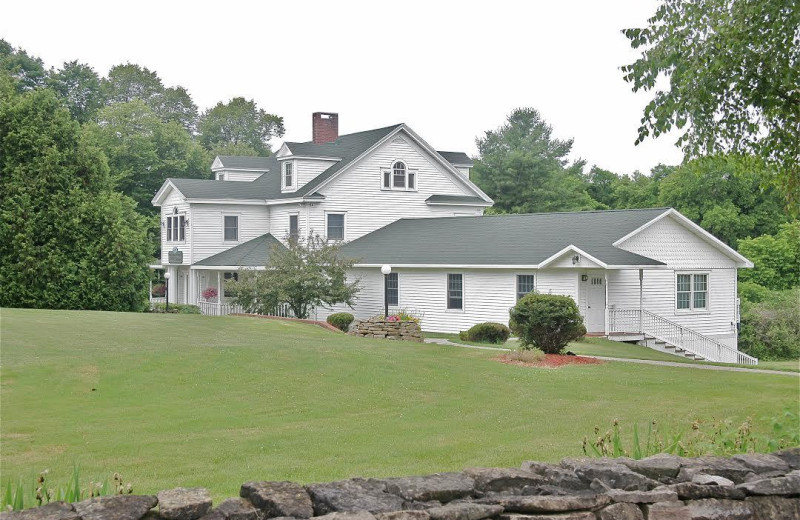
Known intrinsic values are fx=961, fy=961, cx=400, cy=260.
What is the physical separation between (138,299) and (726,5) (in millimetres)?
26381

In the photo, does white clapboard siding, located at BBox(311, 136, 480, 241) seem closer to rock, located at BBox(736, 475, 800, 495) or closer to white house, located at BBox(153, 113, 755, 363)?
white house, located at BBox(153, 113, 755, 363)

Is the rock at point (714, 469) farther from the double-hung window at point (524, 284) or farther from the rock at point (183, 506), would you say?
the double-hung window at point (524, 284)

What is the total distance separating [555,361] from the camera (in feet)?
74.3

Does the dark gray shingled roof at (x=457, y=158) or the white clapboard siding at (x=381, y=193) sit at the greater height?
the dark gray shingled roof at (x=457, y=158)

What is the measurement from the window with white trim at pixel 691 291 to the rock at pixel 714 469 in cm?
3115

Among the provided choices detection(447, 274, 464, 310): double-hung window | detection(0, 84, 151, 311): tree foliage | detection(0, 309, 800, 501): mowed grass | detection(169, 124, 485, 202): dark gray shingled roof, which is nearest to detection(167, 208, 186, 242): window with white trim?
detection(169, 124, 485, 202): dark gray shingled roof

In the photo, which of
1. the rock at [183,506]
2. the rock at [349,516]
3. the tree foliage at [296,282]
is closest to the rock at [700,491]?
the rock at [349,516]

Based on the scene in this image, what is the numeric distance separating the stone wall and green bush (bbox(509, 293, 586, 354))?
22.1 feet

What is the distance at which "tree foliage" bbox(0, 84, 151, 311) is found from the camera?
34.0 m

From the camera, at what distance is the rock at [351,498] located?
5906mm

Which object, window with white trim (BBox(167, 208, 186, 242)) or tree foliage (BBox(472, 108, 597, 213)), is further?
tree foliage (BBox(472, 108, 597, 213))

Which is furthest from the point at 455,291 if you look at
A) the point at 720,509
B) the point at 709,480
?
the point at 720,509

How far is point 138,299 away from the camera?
3675 cm

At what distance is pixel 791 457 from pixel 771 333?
40716 mm
